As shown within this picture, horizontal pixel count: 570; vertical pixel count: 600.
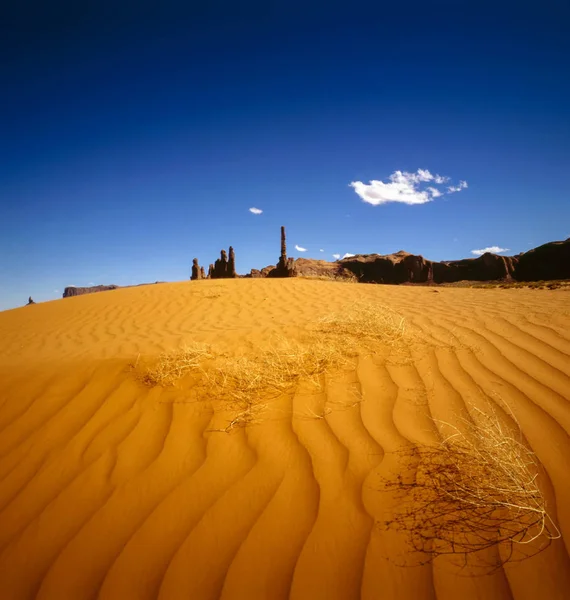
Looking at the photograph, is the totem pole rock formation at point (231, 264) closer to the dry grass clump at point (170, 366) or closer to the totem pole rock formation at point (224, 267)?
the totem pole rock formation at point (224, 267)

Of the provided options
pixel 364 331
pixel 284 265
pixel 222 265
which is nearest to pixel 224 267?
pixel 222 265

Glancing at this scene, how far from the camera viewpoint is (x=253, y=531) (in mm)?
1443

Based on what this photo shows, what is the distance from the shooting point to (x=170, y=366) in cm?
307

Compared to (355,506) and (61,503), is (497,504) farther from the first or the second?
(61,503)

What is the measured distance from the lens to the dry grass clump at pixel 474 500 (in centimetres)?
126

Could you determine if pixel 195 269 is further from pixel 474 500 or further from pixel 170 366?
pixel 474 500

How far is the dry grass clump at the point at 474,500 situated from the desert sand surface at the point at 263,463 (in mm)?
38

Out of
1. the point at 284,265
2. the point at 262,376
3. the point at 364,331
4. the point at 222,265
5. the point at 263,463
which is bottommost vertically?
the point at 263,463

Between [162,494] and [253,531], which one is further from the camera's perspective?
[162,494]

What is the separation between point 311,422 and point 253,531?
84 cm

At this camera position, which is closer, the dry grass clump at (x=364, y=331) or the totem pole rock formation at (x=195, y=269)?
the dry grass clump at (x=364, y=331)

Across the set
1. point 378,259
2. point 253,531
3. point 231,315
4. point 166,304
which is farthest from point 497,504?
point 378,259

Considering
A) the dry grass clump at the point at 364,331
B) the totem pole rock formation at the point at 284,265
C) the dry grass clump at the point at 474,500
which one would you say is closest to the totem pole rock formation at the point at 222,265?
the totem pole rock formation at the point at 284,265

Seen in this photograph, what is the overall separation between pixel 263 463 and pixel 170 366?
1.59 metres
